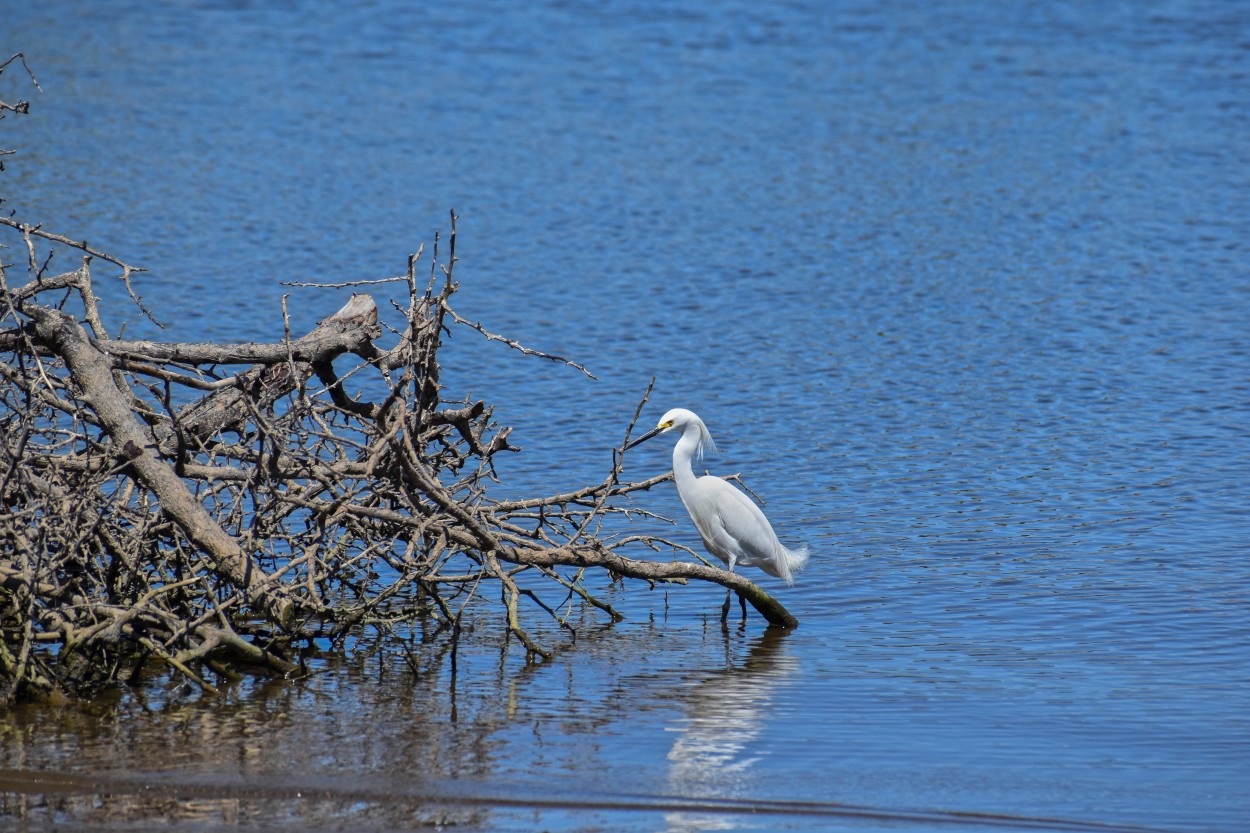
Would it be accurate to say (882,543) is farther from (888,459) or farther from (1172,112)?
(1172,112)

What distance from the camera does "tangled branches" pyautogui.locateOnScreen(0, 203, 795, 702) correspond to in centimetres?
713

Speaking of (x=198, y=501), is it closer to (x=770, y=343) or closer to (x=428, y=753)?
(x=428, y=753)

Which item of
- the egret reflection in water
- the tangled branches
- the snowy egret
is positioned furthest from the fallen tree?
the snowy egret

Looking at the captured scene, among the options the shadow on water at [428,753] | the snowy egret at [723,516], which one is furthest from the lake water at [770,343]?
the snowy egret at [723,516]

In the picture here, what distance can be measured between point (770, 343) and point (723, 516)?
21.7ft

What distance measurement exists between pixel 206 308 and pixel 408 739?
31.9 feet

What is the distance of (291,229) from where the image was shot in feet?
65.9

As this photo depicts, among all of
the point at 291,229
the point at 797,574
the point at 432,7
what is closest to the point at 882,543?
the point at 797,574

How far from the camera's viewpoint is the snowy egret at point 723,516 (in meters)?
9.40

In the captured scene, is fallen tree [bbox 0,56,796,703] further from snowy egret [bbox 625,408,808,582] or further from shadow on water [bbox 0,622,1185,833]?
snowy egret [bbox 625,408,808,582]

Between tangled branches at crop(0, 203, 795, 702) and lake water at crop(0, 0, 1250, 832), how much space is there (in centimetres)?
38

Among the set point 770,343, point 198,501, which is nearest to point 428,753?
point 198,501

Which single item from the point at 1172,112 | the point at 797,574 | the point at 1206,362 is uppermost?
the point at 1172,112

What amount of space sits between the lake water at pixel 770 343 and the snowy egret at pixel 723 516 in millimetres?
338
